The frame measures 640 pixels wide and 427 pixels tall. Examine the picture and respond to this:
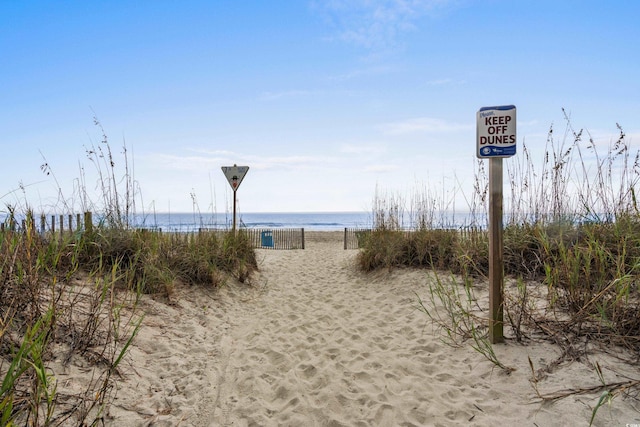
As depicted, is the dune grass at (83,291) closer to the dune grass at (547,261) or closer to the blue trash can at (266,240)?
the dune grass at (547,261)

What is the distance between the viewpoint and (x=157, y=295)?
4.49 meters

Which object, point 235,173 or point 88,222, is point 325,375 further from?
point 235,173

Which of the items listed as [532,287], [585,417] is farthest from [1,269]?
[532,287]

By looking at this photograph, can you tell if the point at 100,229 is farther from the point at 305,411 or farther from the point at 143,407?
the point at 305,411

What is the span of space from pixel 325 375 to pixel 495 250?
172 centimetres

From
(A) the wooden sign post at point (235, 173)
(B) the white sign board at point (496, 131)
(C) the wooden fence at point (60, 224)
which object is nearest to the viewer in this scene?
(B) the white sign board at point (496, 131)

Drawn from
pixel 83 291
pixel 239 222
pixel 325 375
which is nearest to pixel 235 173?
pixel 239 222

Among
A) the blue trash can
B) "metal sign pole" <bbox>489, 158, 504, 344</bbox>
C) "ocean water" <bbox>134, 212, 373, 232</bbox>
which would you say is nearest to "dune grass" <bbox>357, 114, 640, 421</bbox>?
"metal sign pole" <bbox>489, 158, 504, 344</bbox>

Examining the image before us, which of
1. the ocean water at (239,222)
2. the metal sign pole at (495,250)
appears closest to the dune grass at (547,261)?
the metal sign pole at (495,250)

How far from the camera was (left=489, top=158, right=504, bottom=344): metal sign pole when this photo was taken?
10.2 ft

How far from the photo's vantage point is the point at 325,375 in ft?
9.91

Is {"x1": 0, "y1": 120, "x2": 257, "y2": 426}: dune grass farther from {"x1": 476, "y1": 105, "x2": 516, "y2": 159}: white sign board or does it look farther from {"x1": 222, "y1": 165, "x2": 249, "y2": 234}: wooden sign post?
{"x1": 476, "y1": 105, "x2": 516, "y2": 159}: white sign board

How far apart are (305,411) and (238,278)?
379 centimetres

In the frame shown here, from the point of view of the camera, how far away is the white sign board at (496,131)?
3.01m
